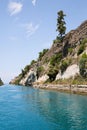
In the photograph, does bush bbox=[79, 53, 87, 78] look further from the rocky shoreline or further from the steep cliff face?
the rocky shoreline

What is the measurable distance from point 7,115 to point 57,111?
27.5 ft

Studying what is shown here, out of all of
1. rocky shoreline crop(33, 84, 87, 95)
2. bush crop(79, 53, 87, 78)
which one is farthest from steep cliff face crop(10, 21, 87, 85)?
rocky shoreline crop(33, 84, 87, 95)

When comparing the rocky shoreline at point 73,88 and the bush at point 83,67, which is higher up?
the bush at point 83,67

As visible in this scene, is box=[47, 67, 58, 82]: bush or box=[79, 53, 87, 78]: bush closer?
→ box=[79, 53, 87, 78]: bush

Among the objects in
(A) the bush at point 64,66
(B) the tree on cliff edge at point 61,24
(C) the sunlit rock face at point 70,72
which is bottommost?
(C) the sunlit rock face at point 70,72

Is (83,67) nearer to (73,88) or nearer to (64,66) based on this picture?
(73,88)

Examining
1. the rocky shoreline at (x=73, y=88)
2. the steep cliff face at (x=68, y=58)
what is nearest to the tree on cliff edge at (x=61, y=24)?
the steep cliff face at (x=68, y=58)

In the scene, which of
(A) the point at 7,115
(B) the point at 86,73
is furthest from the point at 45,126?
(B) the point at 86,73

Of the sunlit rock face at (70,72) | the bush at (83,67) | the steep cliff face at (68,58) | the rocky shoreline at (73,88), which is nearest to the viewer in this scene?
the rocky shoreline at (73,88)

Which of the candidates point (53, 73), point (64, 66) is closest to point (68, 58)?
point (64, 66)

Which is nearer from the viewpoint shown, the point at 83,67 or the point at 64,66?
the point at 83,67

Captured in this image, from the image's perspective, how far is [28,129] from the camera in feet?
100

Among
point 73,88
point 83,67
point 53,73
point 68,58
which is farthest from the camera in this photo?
point 53,73

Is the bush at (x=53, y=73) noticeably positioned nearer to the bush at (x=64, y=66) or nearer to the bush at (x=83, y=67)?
the bush at (x=64, y=66)
